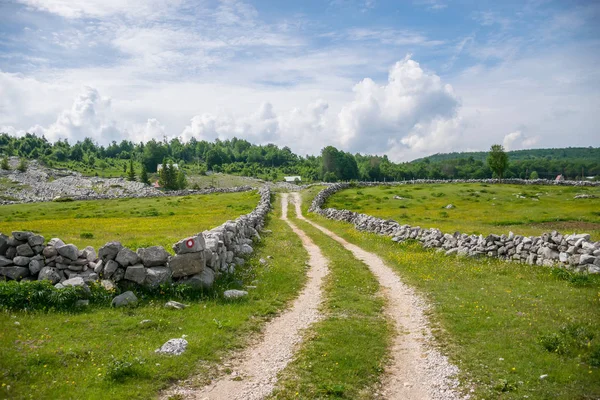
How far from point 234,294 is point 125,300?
4.05 m

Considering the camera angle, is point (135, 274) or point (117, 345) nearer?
point (117, 345)

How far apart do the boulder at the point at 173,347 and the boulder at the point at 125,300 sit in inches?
148

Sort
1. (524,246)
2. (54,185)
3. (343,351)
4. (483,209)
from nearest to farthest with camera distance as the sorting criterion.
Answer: (343,351)
(524,246)
(483,209)
(54,185)

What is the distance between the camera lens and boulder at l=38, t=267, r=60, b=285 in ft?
48.9

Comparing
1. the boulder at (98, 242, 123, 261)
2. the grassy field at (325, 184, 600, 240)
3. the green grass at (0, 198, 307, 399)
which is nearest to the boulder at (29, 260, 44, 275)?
the boulder at (98, 242, 123, 261)

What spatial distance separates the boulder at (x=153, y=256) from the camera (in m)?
16.0

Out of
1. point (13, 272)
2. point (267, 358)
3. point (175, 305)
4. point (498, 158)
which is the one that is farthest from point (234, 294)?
point (498, 158)

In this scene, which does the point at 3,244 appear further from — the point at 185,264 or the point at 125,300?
the point at 185,264

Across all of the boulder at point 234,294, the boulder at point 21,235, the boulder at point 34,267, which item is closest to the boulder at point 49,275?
the boulder at point 34,267

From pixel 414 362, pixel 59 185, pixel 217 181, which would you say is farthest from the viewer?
pixel 217 181

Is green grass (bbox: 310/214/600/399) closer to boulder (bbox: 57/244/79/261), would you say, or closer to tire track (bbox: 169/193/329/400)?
tire track (bbox: 169/193/329/400)

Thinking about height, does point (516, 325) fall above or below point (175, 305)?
below

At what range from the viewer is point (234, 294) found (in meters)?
16.2

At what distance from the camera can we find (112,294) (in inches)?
580
